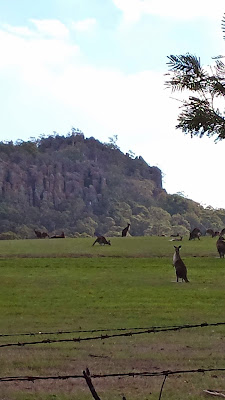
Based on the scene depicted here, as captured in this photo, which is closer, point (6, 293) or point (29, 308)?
point (29, 308)

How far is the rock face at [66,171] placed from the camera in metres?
147

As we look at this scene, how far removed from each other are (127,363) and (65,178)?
142365 millimetres

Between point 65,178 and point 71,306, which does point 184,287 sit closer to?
point 71,306

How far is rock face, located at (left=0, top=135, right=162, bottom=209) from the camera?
147 meters

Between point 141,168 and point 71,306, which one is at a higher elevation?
point 141,168

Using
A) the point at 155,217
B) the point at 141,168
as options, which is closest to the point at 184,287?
the point at 155,217

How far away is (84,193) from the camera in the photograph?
149 meters

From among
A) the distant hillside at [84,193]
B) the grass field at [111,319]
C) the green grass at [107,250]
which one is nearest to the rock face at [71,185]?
the distant hillside at [84,193]

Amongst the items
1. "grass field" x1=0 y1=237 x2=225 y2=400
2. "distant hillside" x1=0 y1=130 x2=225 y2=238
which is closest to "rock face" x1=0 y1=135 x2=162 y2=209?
"distant hillside" x1=0 y1=130 x2=225 y2=238

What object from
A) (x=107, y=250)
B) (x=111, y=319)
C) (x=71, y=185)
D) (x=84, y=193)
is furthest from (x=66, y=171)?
(x=111, y=319)

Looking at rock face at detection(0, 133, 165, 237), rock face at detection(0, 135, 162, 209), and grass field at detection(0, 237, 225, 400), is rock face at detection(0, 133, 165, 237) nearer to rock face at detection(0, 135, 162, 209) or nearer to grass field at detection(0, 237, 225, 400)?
rock face at detection(0, 135, 162, 209)

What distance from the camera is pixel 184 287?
23.2 meters

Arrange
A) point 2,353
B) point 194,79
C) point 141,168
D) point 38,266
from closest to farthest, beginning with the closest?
1. point 194,79
2. point 2,353
3. point 38,266
4. point 141,168

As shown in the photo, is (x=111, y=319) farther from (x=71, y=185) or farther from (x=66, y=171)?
(x=66, y=171)
